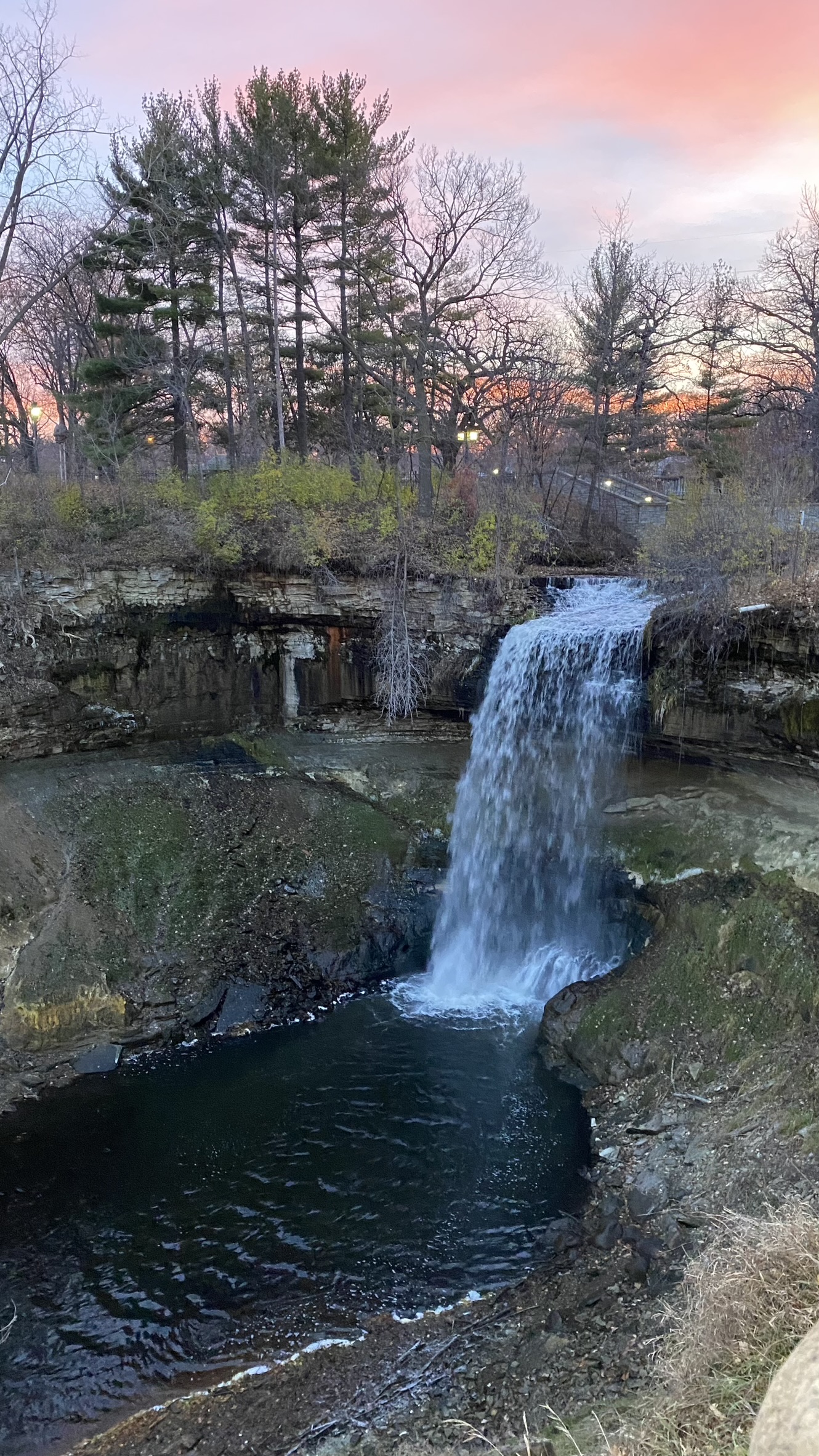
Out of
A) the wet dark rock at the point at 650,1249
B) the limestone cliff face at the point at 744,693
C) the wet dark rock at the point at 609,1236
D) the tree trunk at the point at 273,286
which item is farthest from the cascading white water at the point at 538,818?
the tree trunk at the point at 273,286

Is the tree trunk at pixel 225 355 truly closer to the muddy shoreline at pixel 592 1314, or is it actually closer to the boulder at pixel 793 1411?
the muddy shoreline at pixel 592 1314

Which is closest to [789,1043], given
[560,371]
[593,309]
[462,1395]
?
[462,1395]

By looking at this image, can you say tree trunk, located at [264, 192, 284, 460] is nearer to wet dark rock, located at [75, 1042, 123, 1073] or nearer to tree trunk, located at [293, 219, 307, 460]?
tree trunk, located at [293, 219, 307, 460]

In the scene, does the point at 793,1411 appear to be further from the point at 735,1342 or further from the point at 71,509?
the point at 71,509

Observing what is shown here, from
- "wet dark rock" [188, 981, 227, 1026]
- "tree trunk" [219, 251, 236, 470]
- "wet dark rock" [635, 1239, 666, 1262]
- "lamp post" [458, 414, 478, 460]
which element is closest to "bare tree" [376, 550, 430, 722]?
"wet dark rock" [188, 981, 227, 1026]

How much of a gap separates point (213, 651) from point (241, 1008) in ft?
22.6

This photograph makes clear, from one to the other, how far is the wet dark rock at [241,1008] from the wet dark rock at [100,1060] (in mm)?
1372

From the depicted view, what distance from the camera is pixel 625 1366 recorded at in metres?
6.02

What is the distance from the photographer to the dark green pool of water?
687 cm

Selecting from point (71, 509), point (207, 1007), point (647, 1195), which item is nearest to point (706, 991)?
point (647, 1195)

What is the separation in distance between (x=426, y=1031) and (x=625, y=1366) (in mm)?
5628

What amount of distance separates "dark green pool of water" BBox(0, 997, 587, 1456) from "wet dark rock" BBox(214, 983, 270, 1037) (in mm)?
345

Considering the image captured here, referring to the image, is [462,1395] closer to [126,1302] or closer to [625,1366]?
[625,1366]

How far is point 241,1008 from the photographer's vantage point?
1199 centimetres
